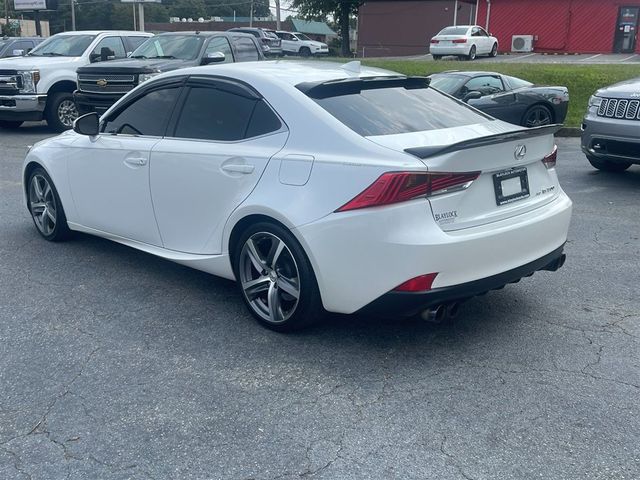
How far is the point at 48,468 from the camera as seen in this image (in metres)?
3.22

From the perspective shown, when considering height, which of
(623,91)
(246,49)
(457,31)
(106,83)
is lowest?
(106,83)

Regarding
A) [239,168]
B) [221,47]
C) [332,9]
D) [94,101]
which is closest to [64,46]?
[94,101]

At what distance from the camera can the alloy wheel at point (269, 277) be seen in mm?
4414

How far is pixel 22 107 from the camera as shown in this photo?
569 inches

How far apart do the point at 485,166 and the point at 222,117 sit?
6.10 feet

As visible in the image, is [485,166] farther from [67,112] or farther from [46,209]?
[67,112]

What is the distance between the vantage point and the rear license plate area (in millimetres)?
4258

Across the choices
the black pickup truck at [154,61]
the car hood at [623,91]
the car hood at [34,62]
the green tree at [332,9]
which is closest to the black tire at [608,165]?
the car hood at [623,91]

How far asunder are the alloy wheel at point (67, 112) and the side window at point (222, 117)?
Result: 1087 centimetres

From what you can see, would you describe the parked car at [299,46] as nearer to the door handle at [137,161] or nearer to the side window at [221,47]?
the side window at [221,47]

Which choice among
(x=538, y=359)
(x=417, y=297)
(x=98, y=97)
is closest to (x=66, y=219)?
(x=417, y=297)

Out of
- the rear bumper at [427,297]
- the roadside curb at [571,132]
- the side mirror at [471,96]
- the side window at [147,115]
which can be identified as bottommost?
the roadside curb at [571,132]

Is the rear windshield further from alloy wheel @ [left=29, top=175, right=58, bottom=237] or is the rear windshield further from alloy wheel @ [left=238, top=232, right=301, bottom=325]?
alloy wheel @ [left=29, top=175, right=58, bottom=237]

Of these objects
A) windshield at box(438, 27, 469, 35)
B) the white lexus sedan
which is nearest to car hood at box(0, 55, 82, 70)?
the white lexus sedan
